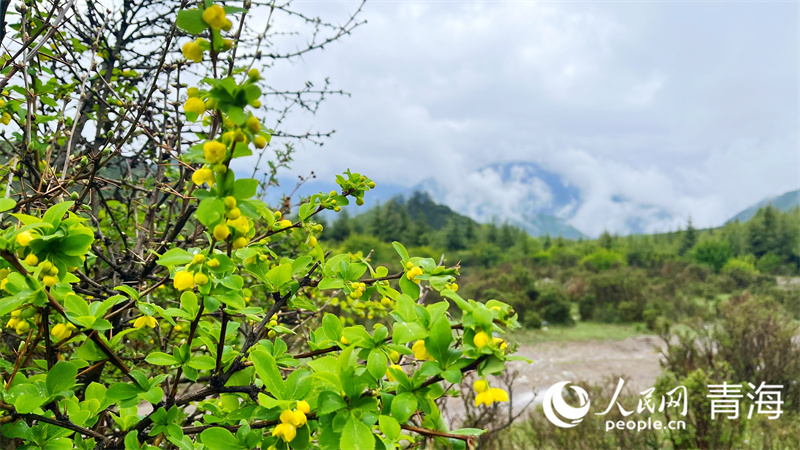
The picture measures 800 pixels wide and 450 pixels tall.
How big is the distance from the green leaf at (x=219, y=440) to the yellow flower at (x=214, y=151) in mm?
409

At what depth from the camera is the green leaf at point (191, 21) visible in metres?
0.58

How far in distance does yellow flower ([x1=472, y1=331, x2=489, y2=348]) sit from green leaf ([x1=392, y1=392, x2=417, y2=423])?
127mm

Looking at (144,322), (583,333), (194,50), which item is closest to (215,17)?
(194,50)

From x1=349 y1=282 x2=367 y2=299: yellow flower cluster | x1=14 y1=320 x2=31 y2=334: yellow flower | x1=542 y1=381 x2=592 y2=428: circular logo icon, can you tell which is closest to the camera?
x1=14 y1=320 x2=31 y2=334: yellow flower

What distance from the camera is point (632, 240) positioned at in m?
22.9

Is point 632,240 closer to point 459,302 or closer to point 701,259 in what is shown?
point 701,259

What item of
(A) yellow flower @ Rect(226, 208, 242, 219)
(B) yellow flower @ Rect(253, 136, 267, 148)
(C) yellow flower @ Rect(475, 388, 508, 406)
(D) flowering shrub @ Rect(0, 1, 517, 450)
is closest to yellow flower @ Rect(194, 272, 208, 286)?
(D) flowering shrub @ Rect(0, 1, 517, 450)

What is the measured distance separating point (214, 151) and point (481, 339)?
16.5 inches

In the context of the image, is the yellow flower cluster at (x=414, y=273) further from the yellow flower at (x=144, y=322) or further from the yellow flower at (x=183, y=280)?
the yellow flower at (x=144, y=322)

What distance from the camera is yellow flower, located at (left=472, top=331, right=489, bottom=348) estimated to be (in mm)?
575

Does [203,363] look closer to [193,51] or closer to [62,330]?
[62,330]

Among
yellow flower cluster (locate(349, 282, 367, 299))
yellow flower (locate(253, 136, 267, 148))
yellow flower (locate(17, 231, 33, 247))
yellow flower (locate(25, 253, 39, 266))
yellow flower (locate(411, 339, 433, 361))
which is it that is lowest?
yellow flower (locate(411, 339, 433, 361))

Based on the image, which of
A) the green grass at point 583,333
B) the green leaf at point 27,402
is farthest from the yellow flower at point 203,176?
the green grass at point 583,333

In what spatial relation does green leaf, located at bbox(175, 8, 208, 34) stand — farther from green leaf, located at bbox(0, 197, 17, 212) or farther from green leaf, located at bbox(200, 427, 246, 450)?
green leaf, located at bbox(200, 427, 246, 450)
